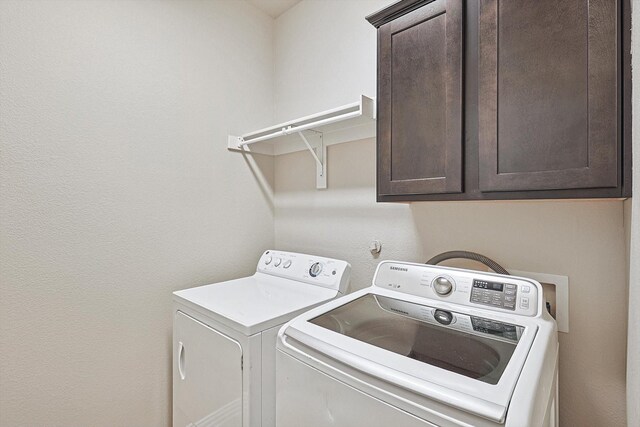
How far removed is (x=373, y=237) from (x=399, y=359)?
3.14 feet

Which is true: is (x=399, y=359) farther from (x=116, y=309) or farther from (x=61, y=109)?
(x=61, y=109)

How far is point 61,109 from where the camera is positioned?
1.39 metres

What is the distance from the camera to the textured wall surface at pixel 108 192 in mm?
1301

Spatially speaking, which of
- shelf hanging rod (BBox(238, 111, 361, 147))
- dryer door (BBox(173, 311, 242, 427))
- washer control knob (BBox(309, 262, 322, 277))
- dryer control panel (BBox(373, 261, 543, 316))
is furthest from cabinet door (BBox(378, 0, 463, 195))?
dryer door (BBox(173, 311, 242, 427))

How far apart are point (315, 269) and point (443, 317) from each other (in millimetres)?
755

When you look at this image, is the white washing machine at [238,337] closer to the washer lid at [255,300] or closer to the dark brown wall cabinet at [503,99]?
the washer lid at [255,300]

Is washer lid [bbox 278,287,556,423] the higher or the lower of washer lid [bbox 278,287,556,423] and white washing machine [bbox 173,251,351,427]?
the higher

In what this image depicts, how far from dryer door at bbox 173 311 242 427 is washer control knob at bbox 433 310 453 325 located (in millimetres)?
727

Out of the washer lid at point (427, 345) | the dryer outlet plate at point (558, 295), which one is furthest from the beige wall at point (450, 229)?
the washer lid at point (427, 345)

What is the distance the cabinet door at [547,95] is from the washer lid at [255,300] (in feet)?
2.89

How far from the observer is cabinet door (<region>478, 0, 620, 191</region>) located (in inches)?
33.0

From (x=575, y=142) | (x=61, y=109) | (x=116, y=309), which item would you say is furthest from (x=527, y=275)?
(x=61, y=109)

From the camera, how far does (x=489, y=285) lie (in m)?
1.13

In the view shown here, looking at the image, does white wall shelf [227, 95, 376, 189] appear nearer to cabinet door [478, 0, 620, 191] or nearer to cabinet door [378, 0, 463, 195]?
cabinet door [378, 0, 463, 195]
